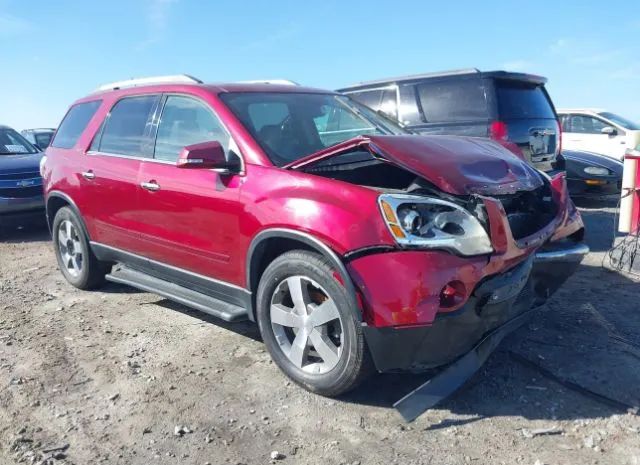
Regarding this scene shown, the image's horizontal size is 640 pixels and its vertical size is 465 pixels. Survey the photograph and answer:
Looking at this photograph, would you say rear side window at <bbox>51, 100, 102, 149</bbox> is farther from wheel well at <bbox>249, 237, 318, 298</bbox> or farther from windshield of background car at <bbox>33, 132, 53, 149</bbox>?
windshield of background car at <bbox>33, 132, 53, 149</bbox>

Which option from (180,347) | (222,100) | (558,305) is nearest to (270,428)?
(180,347)

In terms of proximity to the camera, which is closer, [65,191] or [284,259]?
[284,259]

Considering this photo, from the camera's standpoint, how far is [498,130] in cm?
633

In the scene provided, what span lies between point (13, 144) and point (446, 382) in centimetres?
883

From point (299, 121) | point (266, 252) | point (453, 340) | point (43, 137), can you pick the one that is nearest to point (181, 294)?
point (266, 252)

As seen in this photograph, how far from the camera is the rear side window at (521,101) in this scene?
6504 millimetres

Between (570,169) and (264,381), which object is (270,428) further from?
(570,169)

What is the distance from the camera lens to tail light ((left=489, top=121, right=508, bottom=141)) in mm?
6301

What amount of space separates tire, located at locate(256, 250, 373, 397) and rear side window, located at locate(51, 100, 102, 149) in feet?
9.39

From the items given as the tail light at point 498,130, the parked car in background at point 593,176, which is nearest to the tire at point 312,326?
the tail light at point 498,130

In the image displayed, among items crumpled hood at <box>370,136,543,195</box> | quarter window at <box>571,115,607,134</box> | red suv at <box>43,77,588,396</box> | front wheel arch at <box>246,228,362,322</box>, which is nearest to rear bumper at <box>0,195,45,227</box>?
red suv at <box>43,77,588,396</box>

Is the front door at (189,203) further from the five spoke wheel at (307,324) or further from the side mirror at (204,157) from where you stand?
the five spoke wheel at (307,324)

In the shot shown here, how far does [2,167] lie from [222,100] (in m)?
5.94

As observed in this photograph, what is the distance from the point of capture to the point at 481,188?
10.5ft
